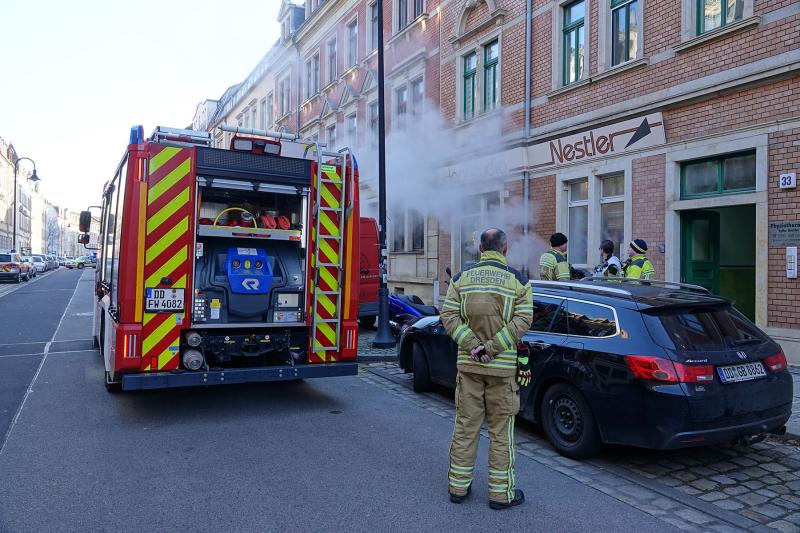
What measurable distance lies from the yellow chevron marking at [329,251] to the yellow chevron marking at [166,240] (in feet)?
4.40

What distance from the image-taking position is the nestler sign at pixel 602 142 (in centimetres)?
993

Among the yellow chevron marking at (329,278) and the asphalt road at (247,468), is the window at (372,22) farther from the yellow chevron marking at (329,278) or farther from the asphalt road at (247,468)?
the asphalt road at (247,468)

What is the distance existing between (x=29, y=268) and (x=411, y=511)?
38.1m

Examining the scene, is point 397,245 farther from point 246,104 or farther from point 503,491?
point 246,104

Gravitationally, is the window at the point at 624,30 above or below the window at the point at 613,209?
above

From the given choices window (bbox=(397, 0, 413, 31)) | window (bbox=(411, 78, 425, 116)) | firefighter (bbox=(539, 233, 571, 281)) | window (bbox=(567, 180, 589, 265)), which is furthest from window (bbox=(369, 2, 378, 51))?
firefighter (bbox=(539, 233, 571, 281))

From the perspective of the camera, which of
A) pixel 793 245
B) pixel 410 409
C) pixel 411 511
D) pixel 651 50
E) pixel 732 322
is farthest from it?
pixel 651 50

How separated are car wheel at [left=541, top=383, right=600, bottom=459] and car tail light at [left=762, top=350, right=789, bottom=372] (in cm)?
135

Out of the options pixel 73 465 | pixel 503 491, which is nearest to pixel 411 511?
pixel 503 491

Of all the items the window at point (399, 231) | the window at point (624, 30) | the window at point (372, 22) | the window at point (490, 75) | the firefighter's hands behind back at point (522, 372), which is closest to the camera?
the firefighter's hands behind back at point (522, 372)

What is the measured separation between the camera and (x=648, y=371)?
431 cm

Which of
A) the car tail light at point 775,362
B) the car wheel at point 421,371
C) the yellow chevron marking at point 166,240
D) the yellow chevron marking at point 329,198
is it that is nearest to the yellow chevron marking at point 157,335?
the yellow chevron marking at point 166,240

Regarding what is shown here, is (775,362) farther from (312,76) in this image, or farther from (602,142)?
(312,76)

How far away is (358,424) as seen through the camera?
19.1ft
